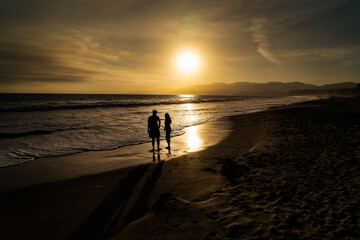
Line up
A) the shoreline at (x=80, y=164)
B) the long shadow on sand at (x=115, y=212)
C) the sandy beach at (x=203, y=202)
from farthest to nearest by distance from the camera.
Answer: the shoreline at (x=80, y=164)
the long shadow on sand at (x=115, y=212)
the sandy beach at (x=203, y=202)

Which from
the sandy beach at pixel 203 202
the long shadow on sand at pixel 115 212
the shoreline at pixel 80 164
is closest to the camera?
the sandy beach at pixel 203 202

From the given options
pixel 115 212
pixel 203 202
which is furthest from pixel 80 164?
pixel 203 202

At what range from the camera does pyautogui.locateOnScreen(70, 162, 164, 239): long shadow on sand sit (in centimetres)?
364

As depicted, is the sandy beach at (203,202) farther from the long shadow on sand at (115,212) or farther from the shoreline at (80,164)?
the shoreline at (80,164)

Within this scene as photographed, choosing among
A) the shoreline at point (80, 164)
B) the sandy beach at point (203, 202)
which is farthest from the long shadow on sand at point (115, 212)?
the shoreline at point (80, 164)

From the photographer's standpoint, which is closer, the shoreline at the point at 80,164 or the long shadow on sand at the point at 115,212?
the long shadow on sand at the point at 115,212

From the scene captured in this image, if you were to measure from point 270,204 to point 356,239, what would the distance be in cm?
143

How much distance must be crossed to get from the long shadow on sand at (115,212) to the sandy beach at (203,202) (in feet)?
0.07

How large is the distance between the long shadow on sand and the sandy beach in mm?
21

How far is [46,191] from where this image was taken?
5.43 m

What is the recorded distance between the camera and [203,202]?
173 inches

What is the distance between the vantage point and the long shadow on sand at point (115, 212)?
3637 mm

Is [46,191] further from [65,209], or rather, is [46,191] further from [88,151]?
[88,151]

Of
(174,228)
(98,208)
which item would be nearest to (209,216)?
(174,228)
